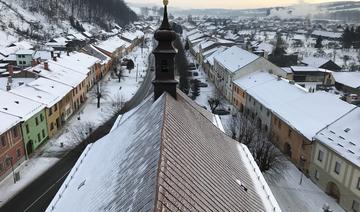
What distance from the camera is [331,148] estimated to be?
3269 centimetres

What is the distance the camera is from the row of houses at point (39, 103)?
36.8 metres

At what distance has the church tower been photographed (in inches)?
885

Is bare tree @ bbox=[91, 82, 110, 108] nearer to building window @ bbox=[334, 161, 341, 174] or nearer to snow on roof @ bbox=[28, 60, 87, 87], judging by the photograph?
snow on roof @ bbox=[28, 60, 87, 87]

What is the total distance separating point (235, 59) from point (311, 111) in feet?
99.1

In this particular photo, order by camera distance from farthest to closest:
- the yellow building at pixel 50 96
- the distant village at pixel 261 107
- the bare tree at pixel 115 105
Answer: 1. the bare tree at pixel 115 105
2. the yellow building at pixel 50 96
3. the distant village at pixel 261 107

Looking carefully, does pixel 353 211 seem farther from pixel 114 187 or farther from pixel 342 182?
pixel 114 187

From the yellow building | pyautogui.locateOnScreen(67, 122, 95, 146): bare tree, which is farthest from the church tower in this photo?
the yellow building

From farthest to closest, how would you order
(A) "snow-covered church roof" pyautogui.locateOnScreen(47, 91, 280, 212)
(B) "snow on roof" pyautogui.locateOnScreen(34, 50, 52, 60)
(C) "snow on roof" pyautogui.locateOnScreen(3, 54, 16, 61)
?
1. (C) "snow on roof" pyautogui.locateOnScreen(3, 54, 16, 61)
2. (B) "snow on roof" pyautogui.locateOnScreen(34, 50, 52, 60)
3. (A) "snow-covered church roof" pyautogui.locateOnScreen(47, 91, 280, 212)

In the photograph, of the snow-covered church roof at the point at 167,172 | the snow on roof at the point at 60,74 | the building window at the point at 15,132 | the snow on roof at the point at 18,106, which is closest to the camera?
the snow-covered church roof at the point at 167,172

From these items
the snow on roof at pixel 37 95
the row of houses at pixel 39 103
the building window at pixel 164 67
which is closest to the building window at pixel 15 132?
the row of houses at pixel 39 103

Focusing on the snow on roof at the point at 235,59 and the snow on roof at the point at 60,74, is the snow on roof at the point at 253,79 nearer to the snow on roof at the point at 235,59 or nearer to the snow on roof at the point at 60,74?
the snow on roof at the point at 235,59

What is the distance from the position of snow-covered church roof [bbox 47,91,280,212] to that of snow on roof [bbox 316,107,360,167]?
40.7ft

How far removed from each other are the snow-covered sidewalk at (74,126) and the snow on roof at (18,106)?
4881mm

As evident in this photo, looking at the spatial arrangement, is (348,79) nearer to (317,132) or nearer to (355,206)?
(317,132)
